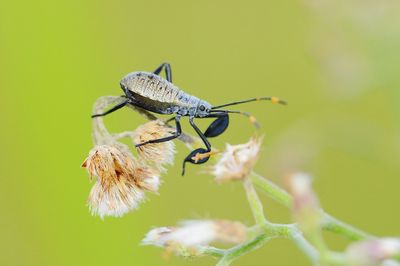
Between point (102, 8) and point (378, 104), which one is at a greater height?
point (102, 8)

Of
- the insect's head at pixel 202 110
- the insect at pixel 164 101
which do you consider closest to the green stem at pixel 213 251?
the insect at pixel 164 101

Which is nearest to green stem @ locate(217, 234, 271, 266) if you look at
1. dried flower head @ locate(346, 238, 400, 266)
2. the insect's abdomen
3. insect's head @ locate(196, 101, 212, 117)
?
dried flower head @ locate(346, 238, 400, 266)

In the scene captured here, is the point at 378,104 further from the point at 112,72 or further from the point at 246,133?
the point at 112,72

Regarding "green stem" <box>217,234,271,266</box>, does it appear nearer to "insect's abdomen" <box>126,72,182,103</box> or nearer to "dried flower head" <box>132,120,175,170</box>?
"dried flower head" <box>132,120,175,170</box>

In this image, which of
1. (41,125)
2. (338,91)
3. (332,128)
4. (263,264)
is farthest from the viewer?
(41,125)

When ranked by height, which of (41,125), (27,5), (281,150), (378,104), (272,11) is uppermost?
(272,11)

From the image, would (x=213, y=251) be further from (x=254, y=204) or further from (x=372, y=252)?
(x=372, y=252)

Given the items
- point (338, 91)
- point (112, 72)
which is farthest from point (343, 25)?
point (112, 72)

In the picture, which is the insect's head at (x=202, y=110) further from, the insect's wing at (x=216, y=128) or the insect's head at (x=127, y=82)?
the insect's head at (x=127, y=82)

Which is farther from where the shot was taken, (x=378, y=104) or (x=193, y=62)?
(x=193, y=62)
